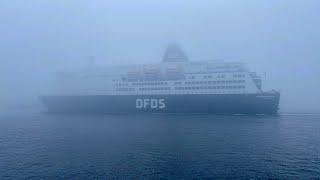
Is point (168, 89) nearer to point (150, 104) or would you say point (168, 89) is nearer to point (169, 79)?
point (169, 79)

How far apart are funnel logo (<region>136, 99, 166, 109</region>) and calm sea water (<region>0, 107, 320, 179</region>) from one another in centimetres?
1659

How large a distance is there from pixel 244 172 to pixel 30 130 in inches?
1118

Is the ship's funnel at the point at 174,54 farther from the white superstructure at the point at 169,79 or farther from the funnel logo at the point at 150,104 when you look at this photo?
the funnel logo at the point at 150,104

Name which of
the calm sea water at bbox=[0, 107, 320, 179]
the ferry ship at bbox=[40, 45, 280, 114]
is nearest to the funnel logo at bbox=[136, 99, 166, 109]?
the ferry ship at bbox=[40, 45, 280, 114]

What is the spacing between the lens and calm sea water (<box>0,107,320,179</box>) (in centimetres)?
1961

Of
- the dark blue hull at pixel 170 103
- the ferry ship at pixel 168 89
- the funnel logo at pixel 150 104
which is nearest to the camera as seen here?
the dark blue hull at pixel 170 103

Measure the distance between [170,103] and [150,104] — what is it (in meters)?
3.86

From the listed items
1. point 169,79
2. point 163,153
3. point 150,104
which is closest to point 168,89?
point 169,79

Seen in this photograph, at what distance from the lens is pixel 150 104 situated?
5525cm

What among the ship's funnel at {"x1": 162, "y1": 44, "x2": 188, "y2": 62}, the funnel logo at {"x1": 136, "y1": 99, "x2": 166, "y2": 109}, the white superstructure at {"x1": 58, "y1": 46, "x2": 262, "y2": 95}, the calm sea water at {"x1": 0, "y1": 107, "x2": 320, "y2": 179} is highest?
the ship's funnel at {"x1": 162, "y1": 44, "x2": 188, "y2": 62}

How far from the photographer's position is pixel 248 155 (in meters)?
23.6

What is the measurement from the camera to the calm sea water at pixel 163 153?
64.3 ft

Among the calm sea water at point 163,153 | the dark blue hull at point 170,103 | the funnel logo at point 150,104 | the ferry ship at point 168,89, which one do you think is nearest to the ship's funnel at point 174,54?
the ferry ship at point 168,89

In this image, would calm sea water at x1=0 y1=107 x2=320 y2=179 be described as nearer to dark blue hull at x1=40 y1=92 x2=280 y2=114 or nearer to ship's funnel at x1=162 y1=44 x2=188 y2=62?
dark blue hull at x1=40 y1=92 x2=280 y2=114
